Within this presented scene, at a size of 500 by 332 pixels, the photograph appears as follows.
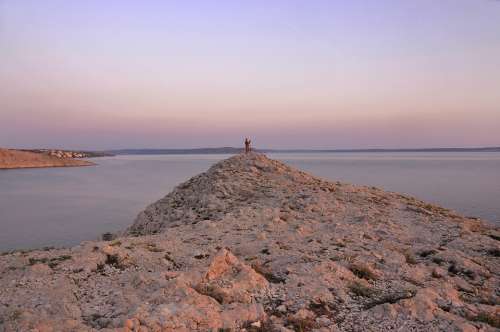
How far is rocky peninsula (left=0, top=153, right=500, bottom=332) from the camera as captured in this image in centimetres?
702

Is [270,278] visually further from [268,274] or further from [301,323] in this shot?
[301,323]

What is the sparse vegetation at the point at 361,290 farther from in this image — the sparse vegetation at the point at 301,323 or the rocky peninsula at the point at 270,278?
the sparse vegetation at the point at 301,323

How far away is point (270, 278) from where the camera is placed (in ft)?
29.6

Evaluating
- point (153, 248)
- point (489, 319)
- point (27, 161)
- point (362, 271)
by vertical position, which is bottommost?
point (27, 161)

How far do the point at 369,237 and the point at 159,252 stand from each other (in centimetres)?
678

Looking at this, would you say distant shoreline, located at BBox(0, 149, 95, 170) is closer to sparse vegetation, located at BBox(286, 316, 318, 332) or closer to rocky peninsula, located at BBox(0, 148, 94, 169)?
rocky peninsula, located at BBox(0, 148, 94, 169)

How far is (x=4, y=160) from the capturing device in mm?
116625

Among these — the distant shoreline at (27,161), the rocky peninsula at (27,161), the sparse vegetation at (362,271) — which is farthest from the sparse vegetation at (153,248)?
the rocky peninsula at (27,161)

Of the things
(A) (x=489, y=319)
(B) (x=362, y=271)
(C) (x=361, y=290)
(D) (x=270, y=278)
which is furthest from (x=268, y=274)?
(A) (x=489, y=319)

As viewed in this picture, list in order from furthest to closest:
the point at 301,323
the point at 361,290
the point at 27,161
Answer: the point at 27,161 < the point at 361,290 < the point at 301,323

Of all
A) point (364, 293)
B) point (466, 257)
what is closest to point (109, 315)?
point (364, 293)

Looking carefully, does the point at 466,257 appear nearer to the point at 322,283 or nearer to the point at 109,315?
the point at 322,283

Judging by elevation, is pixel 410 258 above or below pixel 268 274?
below

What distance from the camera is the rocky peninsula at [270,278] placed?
23.0 ft
